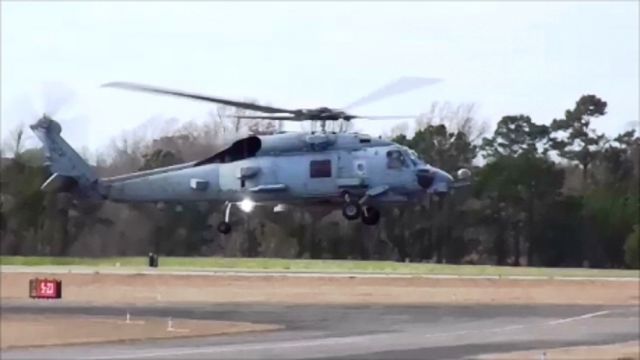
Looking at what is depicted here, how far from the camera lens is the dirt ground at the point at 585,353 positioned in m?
52.6

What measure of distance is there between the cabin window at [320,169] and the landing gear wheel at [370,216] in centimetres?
142

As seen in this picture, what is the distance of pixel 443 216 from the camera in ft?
269

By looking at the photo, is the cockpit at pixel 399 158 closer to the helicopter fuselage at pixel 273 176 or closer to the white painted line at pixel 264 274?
the helicopter fuselage at pixel 273 176

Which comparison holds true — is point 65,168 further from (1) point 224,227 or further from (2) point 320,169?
(1) point 224,227

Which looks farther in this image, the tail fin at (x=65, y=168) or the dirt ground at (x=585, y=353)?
the dirt ground at (x=585, y=353)

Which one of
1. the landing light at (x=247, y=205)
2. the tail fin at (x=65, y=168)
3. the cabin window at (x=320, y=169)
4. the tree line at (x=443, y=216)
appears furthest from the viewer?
the tree line at (x=443, y=216)

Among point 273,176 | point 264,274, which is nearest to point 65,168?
point 273,176

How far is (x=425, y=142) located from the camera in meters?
65.2

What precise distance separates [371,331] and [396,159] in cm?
3569

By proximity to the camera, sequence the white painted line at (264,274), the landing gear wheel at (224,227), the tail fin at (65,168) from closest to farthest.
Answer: the landing gear wheel at (224,227), the tail fin at (65,168), the white painted line at (264,274)

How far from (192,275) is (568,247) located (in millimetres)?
25163

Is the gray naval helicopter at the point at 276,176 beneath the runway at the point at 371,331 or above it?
above

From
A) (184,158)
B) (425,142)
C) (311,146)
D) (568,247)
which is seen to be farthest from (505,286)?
(311,146)

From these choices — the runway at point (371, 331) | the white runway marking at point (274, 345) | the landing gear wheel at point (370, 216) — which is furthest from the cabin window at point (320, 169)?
the white runway marking at point (274, 345)
